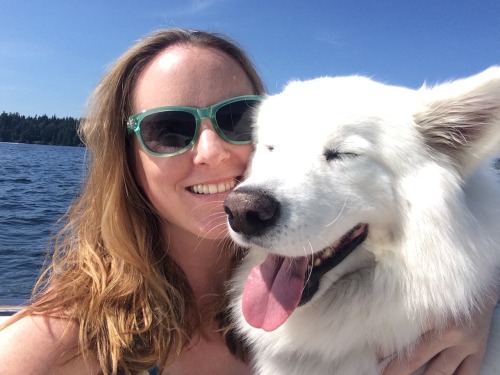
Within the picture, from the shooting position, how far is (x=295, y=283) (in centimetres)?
185

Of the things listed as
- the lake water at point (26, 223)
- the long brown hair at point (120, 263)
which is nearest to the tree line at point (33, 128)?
the lake water at point (26, 223)

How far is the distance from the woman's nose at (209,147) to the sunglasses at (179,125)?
0.02 metres

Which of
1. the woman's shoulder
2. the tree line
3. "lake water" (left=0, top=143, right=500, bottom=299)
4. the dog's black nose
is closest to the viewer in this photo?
the dog's black nose

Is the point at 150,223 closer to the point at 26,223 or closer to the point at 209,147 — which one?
the point at 209,147

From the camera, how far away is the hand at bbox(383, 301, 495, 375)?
1.74 metres

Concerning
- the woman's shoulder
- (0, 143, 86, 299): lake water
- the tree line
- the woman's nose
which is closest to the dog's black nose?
the woman's nose

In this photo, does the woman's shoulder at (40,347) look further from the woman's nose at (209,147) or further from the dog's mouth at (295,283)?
the woman's nose at (209,147)

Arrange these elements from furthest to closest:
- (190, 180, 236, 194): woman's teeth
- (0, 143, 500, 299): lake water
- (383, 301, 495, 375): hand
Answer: (0, 143, 500, 299): lake water, (190, 180, 236, 194): woman's teeth, (383, 301, 495, 375): hand

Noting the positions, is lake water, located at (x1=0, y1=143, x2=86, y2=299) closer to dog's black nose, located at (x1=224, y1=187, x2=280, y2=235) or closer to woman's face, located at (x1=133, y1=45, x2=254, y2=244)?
woman's face, located at (x1=133, y1=45, x2=254, y2=244)

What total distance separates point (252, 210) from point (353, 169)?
1.46 ft

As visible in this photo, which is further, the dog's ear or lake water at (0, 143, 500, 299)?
lake water at (0, 143, 500, 299)

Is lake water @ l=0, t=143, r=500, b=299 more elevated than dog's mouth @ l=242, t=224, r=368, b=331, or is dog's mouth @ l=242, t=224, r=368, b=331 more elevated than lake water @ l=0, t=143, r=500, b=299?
dog's mouth @ l=242, t=224, r=368, b=331

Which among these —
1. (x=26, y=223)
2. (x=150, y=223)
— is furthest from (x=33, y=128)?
(x=150, y=223)

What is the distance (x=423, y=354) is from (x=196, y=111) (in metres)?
1.39
